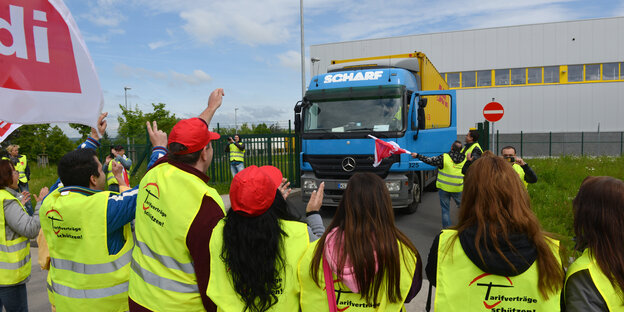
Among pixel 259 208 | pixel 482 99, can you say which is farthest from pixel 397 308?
pixel 482 99

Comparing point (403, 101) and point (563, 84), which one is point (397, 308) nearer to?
point (403, 101)

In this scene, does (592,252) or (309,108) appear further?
(309,108)

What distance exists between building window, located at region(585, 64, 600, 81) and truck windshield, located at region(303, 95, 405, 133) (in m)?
25.5

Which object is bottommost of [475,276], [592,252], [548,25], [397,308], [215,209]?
[397,308]

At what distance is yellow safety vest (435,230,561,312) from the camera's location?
6.04 feet

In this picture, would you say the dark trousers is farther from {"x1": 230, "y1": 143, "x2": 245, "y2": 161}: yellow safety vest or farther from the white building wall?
the white building wall

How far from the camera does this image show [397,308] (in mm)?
2006

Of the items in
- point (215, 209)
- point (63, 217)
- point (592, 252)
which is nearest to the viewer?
point (592, 252)

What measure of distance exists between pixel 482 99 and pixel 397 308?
29274mm

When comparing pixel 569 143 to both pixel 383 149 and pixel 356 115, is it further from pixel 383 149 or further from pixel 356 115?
A: pixel 383 149

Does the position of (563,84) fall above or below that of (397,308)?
above

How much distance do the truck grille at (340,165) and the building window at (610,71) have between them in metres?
26.3

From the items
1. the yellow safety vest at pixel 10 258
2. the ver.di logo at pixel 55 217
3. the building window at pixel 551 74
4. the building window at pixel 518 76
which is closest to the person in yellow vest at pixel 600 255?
the ver.di logo at pixel 55 217

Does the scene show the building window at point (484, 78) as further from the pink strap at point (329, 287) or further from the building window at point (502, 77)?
the pink strap at point (329, 287)
